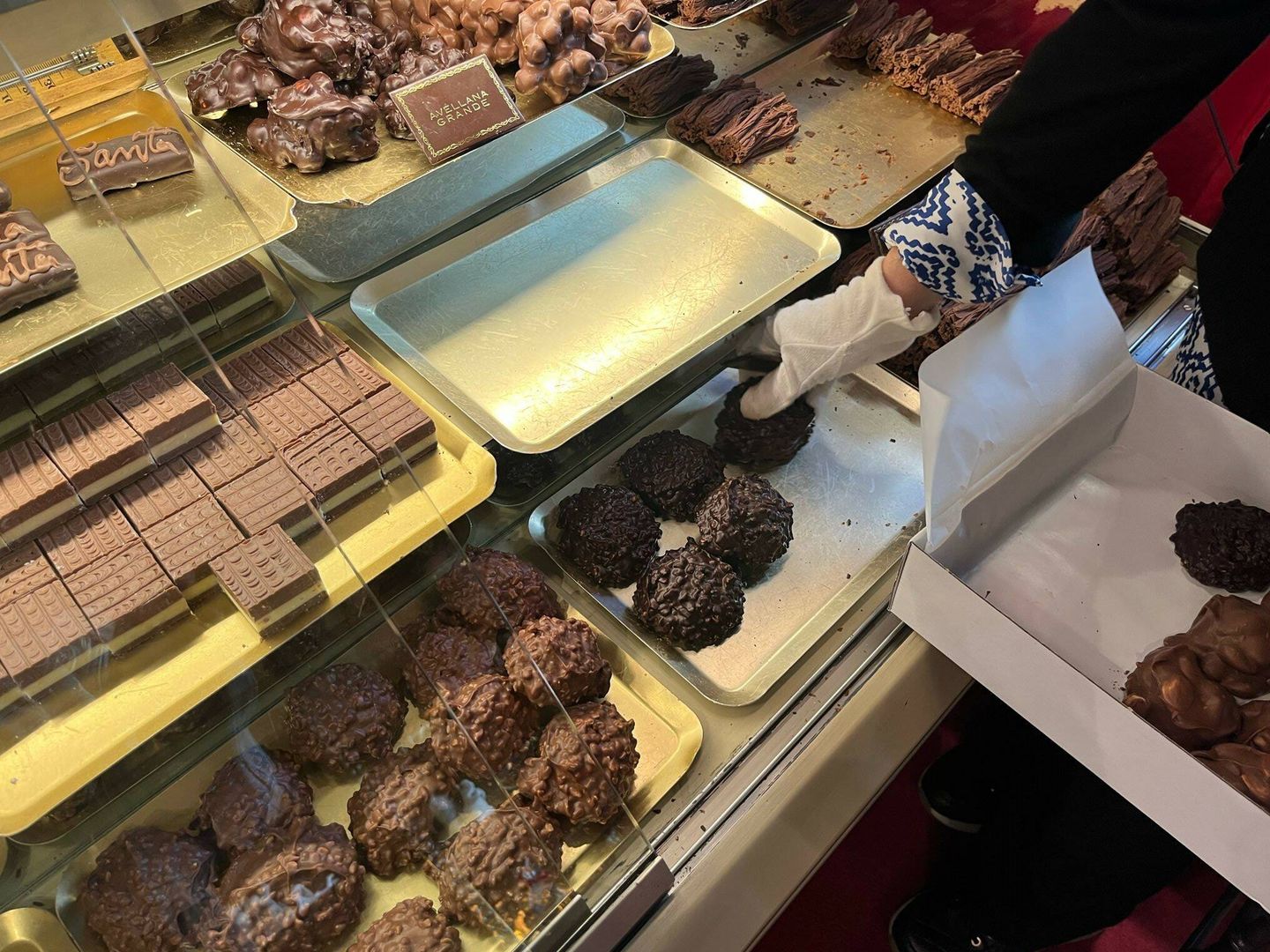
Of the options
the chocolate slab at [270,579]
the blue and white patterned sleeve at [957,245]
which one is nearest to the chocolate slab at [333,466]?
the chocolate slab at [270,579]

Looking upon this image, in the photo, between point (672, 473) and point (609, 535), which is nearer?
point (609, 535)

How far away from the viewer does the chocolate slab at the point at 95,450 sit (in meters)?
1.32

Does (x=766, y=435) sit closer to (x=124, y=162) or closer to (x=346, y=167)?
(x=346, y=167)

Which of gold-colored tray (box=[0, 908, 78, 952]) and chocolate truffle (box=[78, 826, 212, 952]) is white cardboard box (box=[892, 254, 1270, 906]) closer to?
chocolate truffle (box=[78, 826, 212, 952])

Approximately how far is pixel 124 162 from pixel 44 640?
31.1 inches

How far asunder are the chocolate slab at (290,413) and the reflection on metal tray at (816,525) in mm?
539

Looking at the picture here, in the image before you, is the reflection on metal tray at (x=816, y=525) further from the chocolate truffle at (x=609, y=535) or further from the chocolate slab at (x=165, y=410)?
the chocolate slab at (x=165, y=410)

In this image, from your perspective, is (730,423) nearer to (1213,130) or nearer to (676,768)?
(676,768)

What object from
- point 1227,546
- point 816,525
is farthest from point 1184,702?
point 816,525

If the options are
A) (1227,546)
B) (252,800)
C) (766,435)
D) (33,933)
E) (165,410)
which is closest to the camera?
(33,933)

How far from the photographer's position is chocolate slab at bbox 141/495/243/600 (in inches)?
50.5

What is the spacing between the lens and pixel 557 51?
191 centimetres

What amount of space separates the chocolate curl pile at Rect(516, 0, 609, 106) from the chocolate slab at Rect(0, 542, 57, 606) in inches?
52.1

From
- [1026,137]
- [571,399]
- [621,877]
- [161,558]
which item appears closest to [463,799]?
[621,877]
